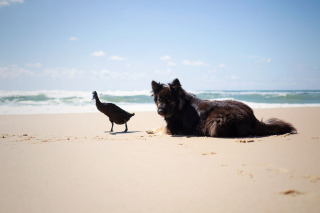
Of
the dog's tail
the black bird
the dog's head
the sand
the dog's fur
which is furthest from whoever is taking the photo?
the black bird

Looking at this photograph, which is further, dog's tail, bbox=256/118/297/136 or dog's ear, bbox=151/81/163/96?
dog's ear, bbox=151/81/163/96

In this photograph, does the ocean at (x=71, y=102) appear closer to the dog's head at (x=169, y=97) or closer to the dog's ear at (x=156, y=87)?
the dog's ear at (x=156, y=87)

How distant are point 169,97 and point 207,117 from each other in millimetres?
1014

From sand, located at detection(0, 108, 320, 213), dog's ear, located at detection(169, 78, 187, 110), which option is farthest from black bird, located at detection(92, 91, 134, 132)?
sand, located at detection(0, 108, 320, 213)

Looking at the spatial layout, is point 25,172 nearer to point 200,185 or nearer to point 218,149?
point 200,185

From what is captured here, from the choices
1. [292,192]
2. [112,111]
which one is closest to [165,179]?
[292,192]

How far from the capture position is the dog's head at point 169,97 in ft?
17.1

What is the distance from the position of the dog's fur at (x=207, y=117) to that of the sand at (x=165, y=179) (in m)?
0.82

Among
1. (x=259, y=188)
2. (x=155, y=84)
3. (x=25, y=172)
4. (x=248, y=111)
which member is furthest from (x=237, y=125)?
(x=25, y=172)

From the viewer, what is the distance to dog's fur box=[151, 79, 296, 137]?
4.62 meters

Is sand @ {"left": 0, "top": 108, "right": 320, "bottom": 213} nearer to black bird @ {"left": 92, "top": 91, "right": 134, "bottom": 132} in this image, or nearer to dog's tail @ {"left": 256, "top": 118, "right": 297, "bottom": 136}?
dog's tail @ {"left": 256, "top": 118, "right": 297, "bottom": 136}

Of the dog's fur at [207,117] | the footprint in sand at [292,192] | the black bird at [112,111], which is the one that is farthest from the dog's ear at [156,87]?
the footprint in sand at [292,192]

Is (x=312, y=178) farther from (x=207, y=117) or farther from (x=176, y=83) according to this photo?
(x=176, y=83)

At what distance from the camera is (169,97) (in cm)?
524
